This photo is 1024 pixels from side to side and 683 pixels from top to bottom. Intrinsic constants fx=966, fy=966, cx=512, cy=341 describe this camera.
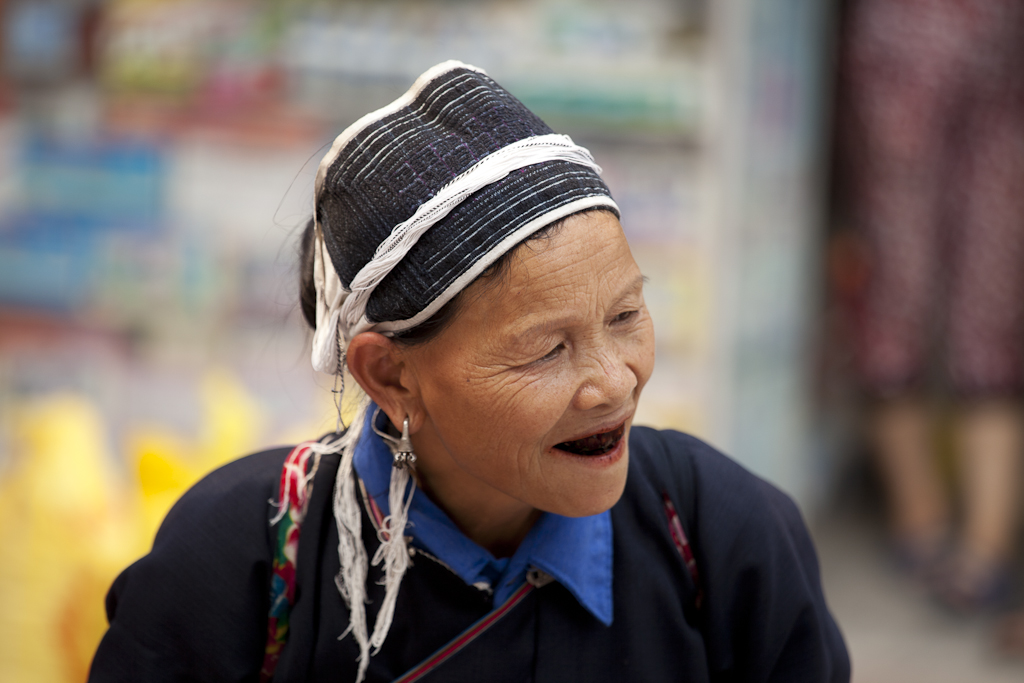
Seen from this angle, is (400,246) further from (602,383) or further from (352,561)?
(352,561)

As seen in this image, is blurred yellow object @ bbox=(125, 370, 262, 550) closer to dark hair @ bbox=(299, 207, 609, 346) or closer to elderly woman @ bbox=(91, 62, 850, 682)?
elderly woman @ bbox=(91, 62, 850, 682)

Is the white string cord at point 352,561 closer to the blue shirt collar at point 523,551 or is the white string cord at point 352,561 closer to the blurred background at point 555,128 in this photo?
the blue shirt collar at point 523,551

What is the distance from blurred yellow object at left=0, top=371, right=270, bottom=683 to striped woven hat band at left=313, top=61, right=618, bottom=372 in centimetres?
164

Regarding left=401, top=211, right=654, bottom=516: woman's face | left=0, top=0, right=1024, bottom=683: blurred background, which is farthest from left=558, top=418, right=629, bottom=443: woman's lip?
left=0, top=0, right=1024, bottom=683: blurred background

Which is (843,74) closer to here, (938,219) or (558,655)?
(938,219)

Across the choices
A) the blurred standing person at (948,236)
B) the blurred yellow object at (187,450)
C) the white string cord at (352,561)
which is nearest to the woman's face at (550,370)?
the white string cord at (352,561)

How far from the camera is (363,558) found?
1.59m

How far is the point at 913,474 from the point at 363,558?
10.6 ft

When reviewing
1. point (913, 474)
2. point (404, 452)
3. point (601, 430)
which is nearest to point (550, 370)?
point (601, 430)

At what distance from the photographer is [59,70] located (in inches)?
139

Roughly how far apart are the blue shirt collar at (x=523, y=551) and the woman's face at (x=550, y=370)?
0.35ft

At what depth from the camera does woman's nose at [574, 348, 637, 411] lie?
1418 millimetres

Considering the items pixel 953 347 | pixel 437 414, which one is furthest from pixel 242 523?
pixel 953 347

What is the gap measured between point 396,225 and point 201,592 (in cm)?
69
